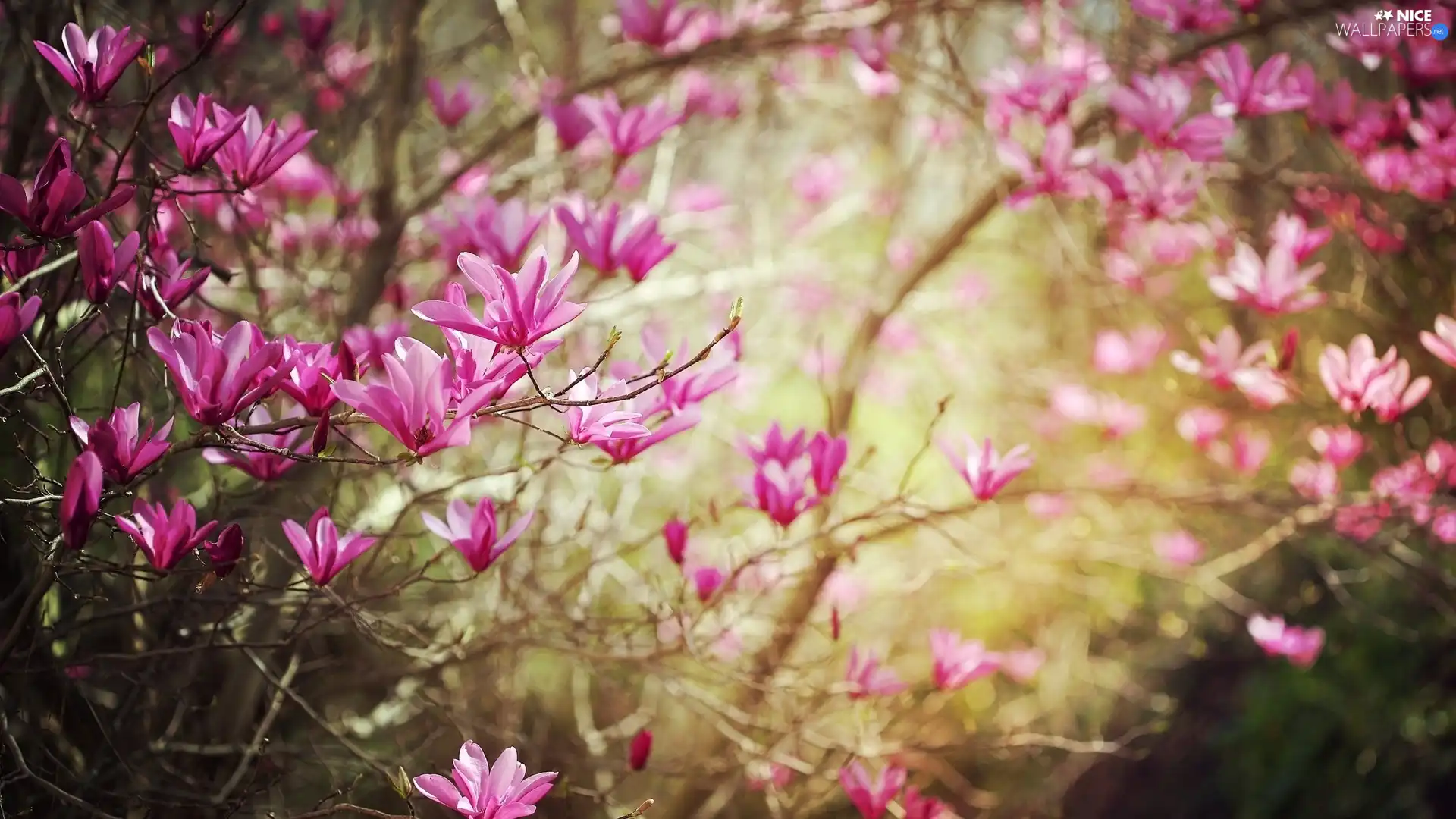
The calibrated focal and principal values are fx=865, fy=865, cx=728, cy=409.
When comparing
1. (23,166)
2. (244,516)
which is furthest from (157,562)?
(23,166)

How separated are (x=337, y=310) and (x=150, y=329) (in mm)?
1185

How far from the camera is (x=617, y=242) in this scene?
1.18m

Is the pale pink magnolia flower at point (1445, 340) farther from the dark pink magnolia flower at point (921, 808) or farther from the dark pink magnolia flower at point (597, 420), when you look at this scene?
the dark pink magnolia flower at point (597, 420)

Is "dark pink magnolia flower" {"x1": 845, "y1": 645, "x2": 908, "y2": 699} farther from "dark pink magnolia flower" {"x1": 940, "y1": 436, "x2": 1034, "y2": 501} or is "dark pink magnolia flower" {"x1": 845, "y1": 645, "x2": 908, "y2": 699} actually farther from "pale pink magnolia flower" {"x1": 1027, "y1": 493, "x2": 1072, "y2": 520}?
"pale pink magnolia flower" {"x1": 1027, "y1": 493, "x2": 1072, "y2": 520}

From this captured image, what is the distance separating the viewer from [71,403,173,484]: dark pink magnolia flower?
794 mm

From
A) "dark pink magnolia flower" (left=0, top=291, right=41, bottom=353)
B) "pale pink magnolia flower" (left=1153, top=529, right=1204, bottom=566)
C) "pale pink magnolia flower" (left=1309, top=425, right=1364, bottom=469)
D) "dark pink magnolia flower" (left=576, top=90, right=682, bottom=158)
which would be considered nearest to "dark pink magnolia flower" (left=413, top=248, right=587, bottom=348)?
"dark pink magnolia flower" (left=0, top=291, right=41, bottom=353)

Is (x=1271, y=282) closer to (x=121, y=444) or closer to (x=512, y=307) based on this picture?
(x=512, y=307)

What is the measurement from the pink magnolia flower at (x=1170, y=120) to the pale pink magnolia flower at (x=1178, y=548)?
5.21ft

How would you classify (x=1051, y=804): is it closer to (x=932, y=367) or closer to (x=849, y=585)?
(x=849, y=585)

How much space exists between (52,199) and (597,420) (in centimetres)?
57

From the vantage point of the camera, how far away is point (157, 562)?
850 mm

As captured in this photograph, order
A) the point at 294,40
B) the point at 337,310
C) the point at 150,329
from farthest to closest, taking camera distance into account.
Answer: the point at 294,40
the point at 337,310
the point at 150,329

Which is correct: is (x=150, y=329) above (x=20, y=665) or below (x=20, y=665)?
above

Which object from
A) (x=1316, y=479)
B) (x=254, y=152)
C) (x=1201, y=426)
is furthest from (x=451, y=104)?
(x=1316, y=479)
